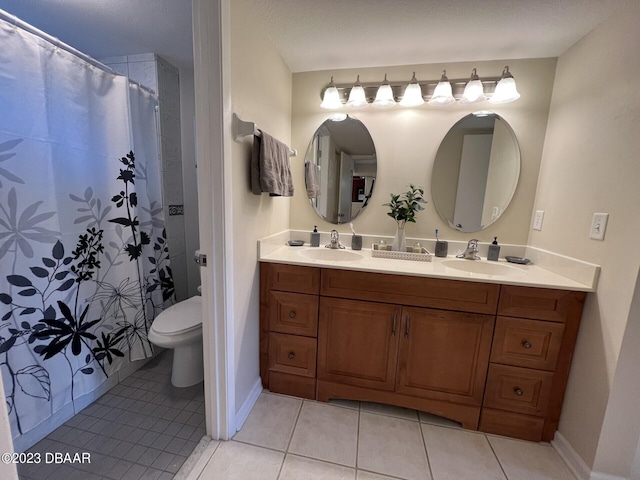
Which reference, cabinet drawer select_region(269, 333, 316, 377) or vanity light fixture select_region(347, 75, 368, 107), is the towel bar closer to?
vanity light fixture select_region(347, 75, 368, 107)

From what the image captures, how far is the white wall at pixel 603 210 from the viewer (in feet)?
3.74

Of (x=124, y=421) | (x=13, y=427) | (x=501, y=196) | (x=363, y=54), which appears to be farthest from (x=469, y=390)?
(x=13, y=427)

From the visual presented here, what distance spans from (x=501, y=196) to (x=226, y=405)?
80.8 inches

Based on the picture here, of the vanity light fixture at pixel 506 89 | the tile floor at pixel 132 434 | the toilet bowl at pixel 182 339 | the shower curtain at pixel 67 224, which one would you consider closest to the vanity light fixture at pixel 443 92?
the vanity light fixture at pixel 506 89

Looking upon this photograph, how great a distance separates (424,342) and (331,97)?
1.65m

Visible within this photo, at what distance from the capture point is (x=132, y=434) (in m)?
1.39

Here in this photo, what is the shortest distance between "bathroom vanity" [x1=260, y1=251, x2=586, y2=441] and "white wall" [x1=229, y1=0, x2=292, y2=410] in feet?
0.43

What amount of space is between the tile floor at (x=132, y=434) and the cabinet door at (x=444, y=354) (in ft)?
3.88

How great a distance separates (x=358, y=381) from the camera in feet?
5.24

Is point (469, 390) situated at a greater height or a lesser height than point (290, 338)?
lesser

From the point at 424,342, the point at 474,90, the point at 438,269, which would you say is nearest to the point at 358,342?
the point at 424,342

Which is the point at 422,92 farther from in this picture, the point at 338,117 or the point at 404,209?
the point at 404,209

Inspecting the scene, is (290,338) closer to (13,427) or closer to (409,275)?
(409,275)

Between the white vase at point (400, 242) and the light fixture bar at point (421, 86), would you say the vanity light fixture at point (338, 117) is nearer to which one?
the light fixture bar at point (421, 86)
